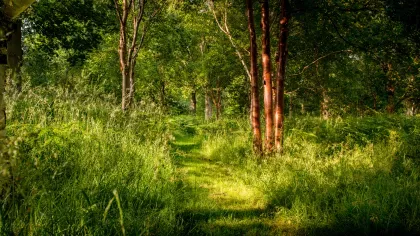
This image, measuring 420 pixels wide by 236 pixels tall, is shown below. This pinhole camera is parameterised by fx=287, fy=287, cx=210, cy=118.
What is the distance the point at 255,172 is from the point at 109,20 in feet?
41.9

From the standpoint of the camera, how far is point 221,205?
4.79 metres

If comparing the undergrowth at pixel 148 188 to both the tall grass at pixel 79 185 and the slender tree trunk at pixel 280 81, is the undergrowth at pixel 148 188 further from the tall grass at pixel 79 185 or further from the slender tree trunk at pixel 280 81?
the slender tree trunk at pixel 280 81

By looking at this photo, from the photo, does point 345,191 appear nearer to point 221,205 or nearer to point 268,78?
point 221,205

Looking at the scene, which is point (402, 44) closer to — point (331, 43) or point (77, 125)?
point (77, 125)

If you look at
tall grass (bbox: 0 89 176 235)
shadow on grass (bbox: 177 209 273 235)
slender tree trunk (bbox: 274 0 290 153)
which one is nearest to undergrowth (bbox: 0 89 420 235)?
tall grass (bbox: 0 89 176 235)

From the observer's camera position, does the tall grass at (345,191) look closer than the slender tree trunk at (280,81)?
Yes

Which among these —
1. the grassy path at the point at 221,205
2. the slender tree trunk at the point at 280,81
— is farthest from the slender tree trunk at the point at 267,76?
the grassy path at the point at 221,205

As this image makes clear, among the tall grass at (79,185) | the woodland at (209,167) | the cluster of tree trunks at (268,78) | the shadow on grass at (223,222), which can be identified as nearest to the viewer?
the tall grass at (79,185)

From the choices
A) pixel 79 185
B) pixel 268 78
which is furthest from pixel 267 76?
pixel 79 185

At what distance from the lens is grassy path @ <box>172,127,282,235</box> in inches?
150

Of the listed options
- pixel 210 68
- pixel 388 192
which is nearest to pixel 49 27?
pixel 210 68

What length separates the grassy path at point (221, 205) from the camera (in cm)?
381

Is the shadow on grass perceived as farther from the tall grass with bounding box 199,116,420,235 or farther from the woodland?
the tall grass with bounding box 199,116,420,235

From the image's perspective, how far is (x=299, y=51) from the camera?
613 inches
